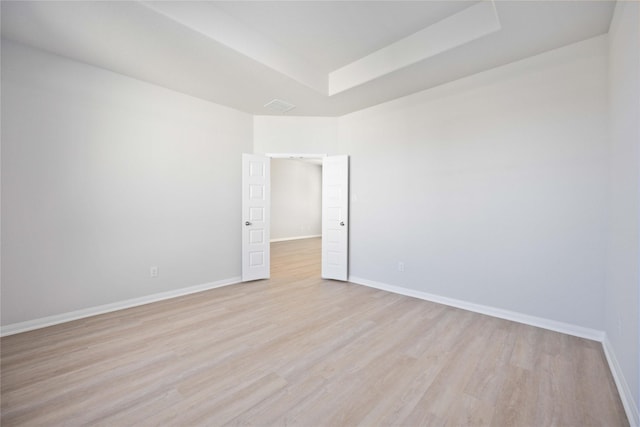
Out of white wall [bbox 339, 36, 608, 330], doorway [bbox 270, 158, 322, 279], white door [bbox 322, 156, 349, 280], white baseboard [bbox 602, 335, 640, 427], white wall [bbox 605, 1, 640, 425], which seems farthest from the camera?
doorway [bbox 270, 158, 322, 279]

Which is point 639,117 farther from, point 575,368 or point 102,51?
point 102,51

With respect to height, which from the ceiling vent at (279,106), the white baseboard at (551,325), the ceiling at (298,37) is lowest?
the white baseboard at (551,325)

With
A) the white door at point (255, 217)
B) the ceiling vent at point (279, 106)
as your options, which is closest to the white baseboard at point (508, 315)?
the white door at point (255, 217)

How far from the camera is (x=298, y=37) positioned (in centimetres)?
305

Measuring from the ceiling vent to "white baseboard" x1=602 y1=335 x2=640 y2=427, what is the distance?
14.7ft

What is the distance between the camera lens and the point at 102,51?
2.81 m

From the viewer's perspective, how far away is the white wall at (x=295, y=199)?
30.7ft

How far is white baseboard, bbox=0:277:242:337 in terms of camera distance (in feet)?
8.85

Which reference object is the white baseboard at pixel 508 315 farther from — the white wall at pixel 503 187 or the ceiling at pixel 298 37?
the ceiling at pixel 298 37

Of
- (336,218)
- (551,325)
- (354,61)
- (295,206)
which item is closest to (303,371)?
(551,325)

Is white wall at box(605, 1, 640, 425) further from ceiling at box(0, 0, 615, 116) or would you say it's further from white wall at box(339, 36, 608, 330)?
ceiling at box(0, 0, 615, 116)

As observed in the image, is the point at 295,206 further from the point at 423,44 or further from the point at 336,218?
the point at 423,44

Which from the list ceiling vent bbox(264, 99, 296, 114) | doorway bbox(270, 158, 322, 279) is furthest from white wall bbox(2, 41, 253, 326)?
doorway bbox(270, 158, 322, 279)

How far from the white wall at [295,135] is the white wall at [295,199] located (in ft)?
14.2
